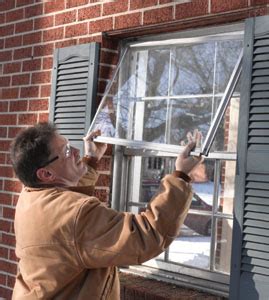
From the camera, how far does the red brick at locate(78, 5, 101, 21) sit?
11.4 feet

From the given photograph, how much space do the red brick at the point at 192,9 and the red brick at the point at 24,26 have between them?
4.22 feet

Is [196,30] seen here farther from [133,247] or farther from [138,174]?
[133,247]

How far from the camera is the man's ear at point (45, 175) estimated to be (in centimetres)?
244

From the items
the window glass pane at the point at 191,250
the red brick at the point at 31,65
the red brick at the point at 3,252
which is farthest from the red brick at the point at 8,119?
the window glass pane at the point at 191,250

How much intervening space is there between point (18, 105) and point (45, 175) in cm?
167

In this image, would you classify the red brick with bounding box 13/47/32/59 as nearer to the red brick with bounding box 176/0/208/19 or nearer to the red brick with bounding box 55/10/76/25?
the red brick with bounding box 55/10/76/25

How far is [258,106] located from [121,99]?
987 millimetres

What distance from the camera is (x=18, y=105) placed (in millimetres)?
4004

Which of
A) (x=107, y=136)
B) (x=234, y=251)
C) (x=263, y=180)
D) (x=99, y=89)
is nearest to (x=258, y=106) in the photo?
(x=263, y=180)

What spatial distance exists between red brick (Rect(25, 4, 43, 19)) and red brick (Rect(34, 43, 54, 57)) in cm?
23

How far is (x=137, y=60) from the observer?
347cm

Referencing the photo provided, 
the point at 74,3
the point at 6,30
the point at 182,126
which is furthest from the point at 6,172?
the point at 182,126

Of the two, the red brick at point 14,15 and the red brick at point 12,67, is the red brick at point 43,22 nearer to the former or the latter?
the red brick at point 14,15

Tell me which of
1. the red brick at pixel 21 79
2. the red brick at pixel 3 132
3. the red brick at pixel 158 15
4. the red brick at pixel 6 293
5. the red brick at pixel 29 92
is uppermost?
the red brick at pixel 158 15
